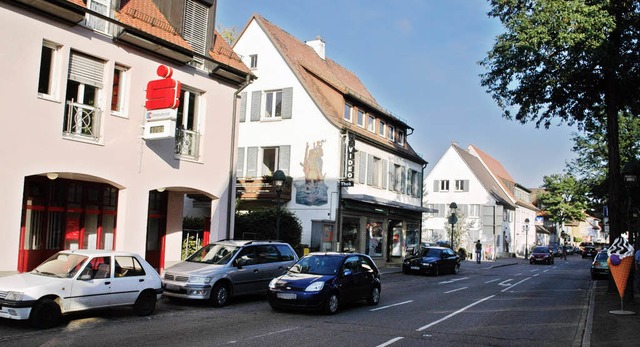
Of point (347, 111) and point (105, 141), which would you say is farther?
point (347, 111)

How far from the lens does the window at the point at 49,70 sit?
14578 millimetres

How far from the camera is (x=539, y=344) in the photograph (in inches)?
408

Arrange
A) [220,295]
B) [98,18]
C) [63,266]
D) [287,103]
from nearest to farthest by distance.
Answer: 1. [63,266]
2. [220,295]
3. [98,18]
4. [287,103]

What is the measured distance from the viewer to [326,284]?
43.9 feet

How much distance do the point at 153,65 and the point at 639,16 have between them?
1508cm

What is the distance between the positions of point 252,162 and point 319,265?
17.4m

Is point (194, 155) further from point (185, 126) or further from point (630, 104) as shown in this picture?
point (630, 104)

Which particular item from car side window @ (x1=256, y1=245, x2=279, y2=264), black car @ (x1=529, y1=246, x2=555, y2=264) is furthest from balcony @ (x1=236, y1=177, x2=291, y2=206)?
black car @ (x1=529, y1=246, x2=555, y2=264)

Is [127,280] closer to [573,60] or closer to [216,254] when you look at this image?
[216,254]

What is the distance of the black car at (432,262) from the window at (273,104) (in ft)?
34.9

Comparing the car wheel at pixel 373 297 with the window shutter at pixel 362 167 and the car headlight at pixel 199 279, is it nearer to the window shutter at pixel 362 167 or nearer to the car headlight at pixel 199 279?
the car headlight at pixel 199 279

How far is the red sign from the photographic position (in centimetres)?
1631

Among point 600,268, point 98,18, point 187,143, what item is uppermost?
point 98,18

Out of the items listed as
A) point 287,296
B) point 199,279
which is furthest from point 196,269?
point 287,296
